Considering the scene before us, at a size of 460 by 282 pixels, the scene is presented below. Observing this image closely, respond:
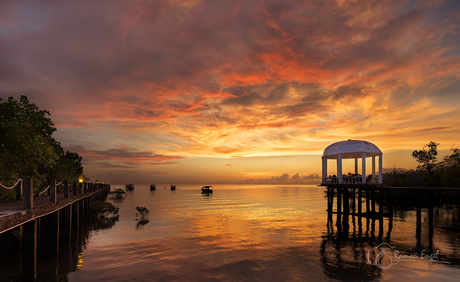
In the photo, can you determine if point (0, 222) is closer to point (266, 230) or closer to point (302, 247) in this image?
point (302, 247)

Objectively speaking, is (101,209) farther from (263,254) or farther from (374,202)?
(374,202)

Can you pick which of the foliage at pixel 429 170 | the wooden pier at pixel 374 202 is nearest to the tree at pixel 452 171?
the foliage at pixel 429 170

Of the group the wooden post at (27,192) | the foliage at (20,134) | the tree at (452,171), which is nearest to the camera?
the wooden post at (27,192)

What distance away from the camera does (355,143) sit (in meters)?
29.7

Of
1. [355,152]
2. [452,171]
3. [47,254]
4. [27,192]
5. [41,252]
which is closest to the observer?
[27,192]

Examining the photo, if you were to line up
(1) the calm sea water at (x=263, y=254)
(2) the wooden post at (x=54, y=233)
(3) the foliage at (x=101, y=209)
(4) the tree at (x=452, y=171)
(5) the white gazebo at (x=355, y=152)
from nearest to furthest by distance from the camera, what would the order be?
(1) the calm sea water at (x=263, y=254)
(2) the wooden post at (x=54, y=233)
(5) the white gazebo at (x=355, y=152)
(3) the foliage at (x=101, y=209)
(4) the tree at (x=452, y=171)

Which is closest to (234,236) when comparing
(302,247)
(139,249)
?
(302,247)

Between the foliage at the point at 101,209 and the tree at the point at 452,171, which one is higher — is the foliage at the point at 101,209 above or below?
below

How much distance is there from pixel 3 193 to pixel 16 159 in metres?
5.37

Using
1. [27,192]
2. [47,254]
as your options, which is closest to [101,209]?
[47,254]

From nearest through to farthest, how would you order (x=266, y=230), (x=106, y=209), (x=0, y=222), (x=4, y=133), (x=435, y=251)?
(x=0, y=222), (x=4, y=133), (x=435, y=251), (x=266, y=230), (x=106, y=209)

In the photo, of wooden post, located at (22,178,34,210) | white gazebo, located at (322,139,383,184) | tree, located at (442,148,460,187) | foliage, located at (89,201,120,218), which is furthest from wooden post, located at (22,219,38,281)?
tree, located at (442,148,460,187)

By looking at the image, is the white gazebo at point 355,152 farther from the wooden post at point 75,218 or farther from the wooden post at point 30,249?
the wooden post at point 75,218

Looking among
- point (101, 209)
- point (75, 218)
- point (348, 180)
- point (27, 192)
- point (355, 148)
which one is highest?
point (355, 148)
